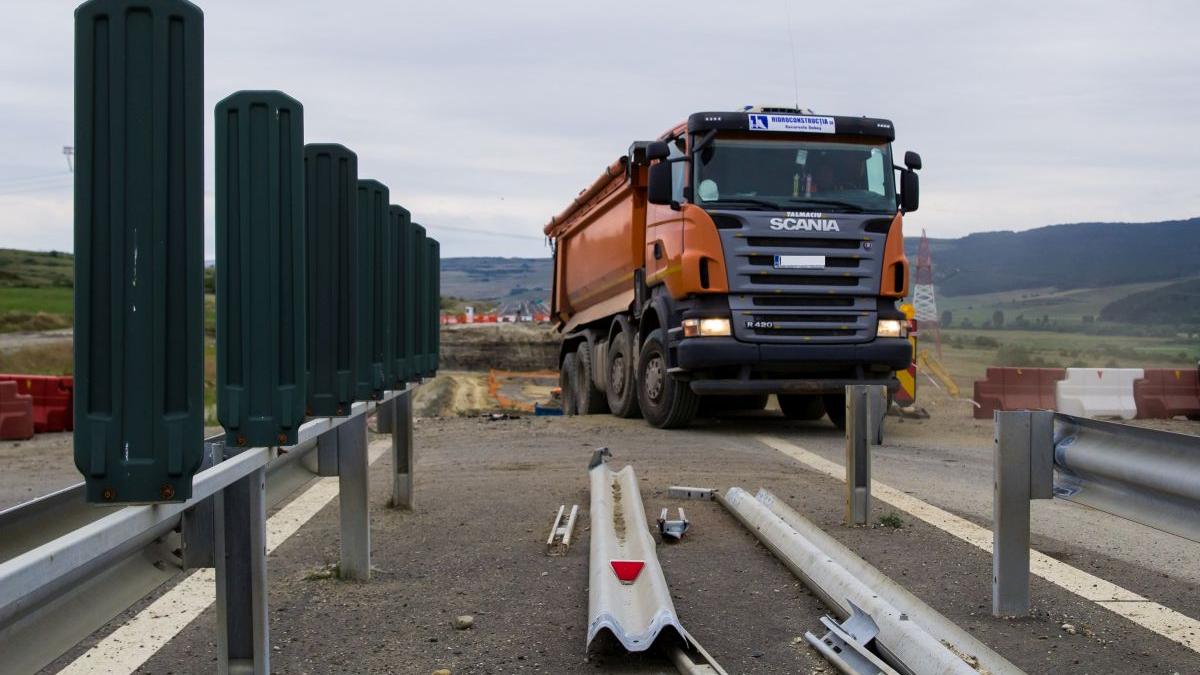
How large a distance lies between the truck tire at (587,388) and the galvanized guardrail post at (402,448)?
35.5 feet

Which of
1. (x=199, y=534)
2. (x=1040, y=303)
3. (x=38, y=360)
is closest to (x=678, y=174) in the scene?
(x=199, y=534)

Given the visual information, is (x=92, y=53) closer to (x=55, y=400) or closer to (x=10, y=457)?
(x=10, y=457)

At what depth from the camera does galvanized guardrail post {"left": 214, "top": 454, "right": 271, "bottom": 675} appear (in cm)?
362

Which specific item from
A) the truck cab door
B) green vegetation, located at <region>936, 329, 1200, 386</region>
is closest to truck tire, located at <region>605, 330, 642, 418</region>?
the truck cab door

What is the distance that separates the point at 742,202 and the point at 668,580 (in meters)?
8.16

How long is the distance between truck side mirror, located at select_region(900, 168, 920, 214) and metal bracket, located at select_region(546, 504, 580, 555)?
763cm

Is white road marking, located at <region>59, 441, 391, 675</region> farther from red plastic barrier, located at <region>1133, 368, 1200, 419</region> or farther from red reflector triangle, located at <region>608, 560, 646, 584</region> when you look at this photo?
red plastic barrier, located at <region>1133, 368, 1200, 419</region>

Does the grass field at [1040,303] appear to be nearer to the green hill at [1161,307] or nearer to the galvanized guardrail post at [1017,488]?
the green hill at [1161,307]

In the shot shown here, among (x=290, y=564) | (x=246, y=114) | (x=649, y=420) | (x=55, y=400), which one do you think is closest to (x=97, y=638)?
(x=290, y=564)

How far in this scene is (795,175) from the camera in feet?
45.4

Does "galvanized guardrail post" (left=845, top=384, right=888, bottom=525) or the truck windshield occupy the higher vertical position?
the truck windshield

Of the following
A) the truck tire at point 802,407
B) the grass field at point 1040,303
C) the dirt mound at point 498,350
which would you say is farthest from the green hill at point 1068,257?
the truck tire at point 802,407

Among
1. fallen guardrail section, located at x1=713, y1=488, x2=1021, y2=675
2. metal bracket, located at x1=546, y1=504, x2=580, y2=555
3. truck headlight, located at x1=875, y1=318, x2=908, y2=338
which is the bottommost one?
metal bracket, located at x1=546, y1=504, x2=580, y2=555

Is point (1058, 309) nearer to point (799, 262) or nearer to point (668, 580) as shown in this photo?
point (799, 262)
